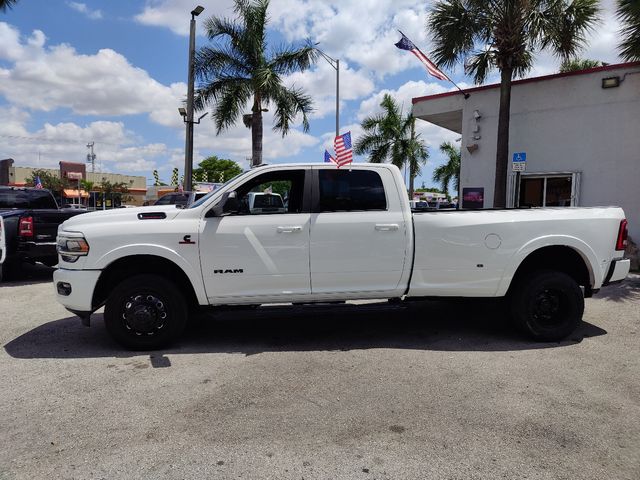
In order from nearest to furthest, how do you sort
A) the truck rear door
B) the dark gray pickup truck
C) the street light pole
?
the truck rear door < the dark gray pickup truck < the street light pole

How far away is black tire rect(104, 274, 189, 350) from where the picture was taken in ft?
15.9

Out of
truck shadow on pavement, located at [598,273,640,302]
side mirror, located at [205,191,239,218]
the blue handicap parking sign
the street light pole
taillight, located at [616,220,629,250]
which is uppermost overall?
the street light pole

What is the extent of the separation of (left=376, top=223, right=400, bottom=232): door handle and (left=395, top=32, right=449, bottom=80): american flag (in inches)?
400

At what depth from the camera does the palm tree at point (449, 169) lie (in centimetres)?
3972

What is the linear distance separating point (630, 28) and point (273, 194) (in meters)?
10.7

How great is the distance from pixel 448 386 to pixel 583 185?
37.0ft

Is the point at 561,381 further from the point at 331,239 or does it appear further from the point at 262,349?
the point at 262,349

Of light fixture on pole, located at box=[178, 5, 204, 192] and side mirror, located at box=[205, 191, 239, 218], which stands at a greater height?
light fixture on pole, located at box=[178, 5, 204, 192]

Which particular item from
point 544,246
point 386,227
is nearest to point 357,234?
point 386,227

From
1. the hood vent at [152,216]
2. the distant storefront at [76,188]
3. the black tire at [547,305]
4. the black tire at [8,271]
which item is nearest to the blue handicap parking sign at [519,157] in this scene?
the black tire at [547,305]

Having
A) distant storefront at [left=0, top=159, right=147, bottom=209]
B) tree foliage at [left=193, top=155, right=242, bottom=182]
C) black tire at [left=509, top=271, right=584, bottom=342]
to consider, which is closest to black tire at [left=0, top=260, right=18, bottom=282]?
black tire at [left=509, top=271, right=584, bottom=342]

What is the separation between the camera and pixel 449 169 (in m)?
41.1

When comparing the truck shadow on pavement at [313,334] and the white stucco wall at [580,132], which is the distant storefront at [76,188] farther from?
the truck shadow on pavement at [313,334]

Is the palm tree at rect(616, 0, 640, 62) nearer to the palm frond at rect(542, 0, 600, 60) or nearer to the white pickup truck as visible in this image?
the palm frond at rect(542, 0, 600, 60)
